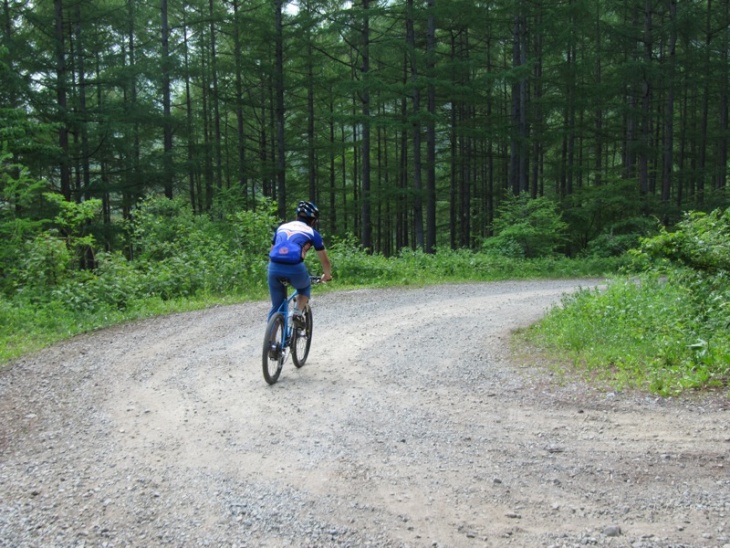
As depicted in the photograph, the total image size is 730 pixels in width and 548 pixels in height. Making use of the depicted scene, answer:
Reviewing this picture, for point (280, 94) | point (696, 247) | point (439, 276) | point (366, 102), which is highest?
point (280, 94)

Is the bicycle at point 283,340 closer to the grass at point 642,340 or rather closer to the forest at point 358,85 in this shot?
the grass at point 642,340

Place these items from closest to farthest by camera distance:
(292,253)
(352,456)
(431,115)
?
(352,456) → (292,253) → (431,115)

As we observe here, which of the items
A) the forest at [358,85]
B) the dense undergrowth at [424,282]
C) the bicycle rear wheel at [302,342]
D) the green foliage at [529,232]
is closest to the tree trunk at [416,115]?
the forest at [358,85]

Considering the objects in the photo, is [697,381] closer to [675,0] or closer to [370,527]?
[370,527]

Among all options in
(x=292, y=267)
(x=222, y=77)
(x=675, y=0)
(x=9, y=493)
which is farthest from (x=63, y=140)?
(x=675, y=0)

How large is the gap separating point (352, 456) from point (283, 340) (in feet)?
7.51

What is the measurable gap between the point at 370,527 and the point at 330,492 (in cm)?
51

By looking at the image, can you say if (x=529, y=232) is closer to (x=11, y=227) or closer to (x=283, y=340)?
(x=283, y=340)

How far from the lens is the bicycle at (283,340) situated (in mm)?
5867

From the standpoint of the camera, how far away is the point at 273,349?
5.94 metres

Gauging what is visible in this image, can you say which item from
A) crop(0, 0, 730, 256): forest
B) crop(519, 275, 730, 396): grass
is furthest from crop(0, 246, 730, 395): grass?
crop(0, 0, 730, 256): forest

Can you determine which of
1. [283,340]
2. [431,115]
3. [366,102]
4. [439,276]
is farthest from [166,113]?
[283,340]

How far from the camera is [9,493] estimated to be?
3.68 meters

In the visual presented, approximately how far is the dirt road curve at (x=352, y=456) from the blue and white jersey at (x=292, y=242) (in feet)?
4.65
